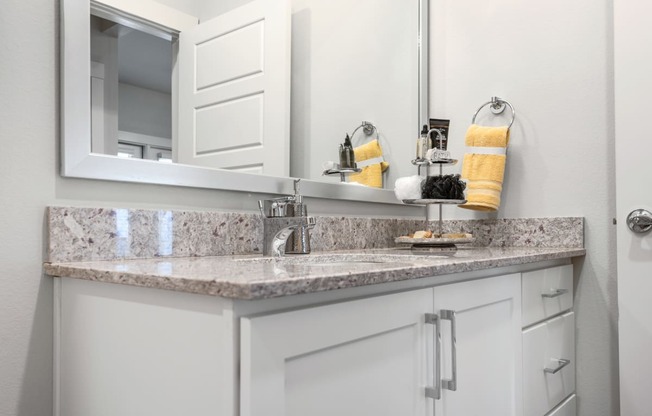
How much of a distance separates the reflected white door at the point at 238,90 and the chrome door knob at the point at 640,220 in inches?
39.0

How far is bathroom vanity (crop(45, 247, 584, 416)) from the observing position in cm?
62

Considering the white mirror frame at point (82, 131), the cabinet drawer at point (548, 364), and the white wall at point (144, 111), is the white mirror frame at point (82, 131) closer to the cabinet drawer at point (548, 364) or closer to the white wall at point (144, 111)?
the white wall at point (144, 111)

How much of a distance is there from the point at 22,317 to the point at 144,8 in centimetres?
66

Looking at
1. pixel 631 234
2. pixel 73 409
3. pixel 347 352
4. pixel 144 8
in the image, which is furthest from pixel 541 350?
pixel 144 8

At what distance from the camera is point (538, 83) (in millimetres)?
1725

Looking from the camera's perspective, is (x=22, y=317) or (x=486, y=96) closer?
(x=22, y=317)

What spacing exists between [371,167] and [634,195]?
80cm

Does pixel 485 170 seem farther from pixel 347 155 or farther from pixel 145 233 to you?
pixel 145 233

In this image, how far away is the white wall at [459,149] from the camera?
90cm

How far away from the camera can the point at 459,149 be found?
1.90m

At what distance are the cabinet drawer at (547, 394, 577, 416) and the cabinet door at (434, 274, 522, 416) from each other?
0.32 metres

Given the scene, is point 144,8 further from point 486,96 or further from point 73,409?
point 486,96

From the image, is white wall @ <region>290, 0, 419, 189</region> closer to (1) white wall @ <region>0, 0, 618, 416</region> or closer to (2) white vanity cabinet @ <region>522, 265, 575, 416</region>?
(1) white wall @ <region>0, 0, 618, 416</region>

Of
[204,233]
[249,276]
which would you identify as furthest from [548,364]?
[249,276]
